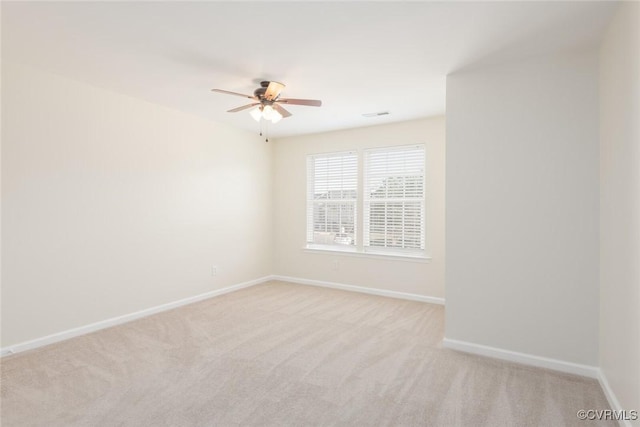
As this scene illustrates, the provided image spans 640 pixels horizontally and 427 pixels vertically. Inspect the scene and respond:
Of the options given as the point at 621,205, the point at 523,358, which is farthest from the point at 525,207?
the point at 523,358

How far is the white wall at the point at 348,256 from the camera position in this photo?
15.0 ft

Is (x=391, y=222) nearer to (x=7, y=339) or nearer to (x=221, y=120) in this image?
(x=221, y=120)

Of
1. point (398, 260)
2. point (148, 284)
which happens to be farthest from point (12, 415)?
point (398, 260)

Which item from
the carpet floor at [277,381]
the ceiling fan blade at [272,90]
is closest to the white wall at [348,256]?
the carpet floor at [277,381]

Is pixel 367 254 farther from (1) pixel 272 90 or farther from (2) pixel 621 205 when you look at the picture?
(2) pixel 621 205

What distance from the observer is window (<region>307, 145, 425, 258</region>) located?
15.7 feet

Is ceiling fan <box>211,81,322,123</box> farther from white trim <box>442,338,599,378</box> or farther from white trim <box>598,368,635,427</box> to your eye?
white trim <box>598,368,635,427</box>

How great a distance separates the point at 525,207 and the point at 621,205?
721 mm

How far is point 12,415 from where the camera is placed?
2.09 meters

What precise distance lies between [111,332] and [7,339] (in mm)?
792

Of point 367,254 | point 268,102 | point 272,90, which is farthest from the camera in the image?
point 367,254

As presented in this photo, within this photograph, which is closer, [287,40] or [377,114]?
[287,40]

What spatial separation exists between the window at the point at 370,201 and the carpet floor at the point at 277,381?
1521 mm

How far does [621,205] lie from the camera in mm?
2070
